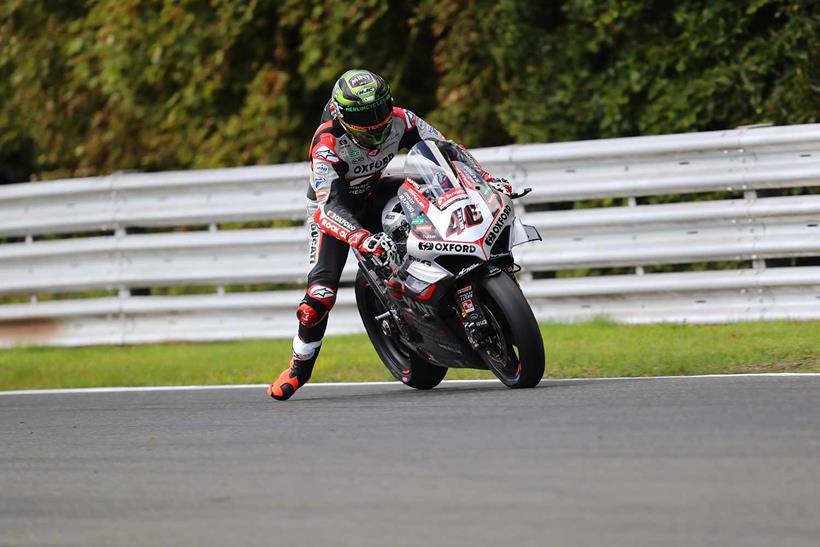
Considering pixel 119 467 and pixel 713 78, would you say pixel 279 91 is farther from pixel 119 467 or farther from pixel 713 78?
pixel 119 467

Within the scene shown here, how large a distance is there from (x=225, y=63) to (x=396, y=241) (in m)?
8.08

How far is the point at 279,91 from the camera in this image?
15.7 meters

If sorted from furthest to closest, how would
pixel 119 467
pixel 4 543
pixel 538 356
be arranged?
1. pixel 538 356
2. pixel 119 467
3. pixel 4 543

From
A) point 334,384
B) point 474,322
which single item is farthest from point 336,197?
point 334,384

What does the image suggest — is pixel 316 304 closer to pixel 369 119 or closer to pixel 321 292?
pixel 321 292

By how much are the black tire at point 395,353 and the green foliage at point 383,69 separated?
4.79 meters

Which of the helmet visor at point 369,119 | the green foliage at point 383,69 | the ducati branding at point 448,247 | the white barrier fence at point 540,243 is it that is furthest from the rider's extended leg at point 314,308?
the green foliage at point 383,69

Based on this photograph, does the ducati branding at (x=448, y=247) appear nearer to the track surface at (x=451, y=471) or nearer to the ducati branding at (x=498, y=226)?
the ducati branding at (x=498, y=226)

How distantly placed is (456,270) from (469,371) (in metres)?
2.45

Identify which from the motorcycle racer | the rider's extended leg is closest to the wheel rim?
the motorcycle racer

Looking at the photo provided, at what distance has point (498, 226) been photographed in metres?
7.78

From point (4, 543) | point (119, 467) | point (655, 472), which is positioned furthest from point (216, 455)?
point (655, 472)

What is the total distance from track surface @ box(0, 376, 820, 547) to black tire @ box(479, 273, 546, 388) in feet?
0.47

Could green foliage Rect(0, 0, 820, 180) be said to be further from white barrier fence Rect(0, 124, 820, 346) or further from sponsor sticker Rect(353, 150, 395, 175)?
sponsor sticker Rect(353, 150, 395, 175)
